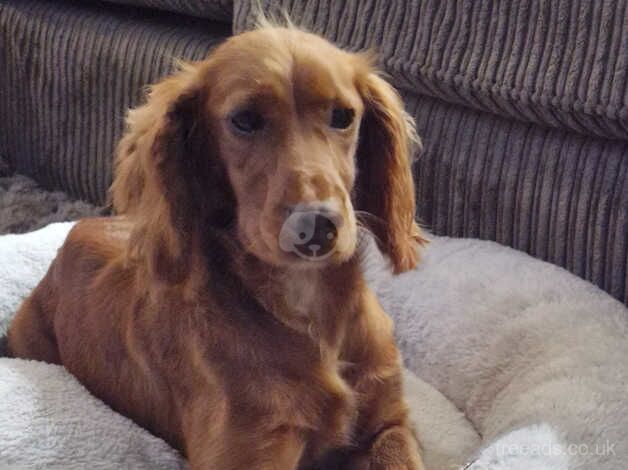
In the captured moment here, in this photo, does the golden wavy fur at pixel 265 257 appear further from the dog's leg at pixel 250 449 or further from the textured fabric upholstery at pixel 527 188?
the textured fabric upholstery at pixel 527 188

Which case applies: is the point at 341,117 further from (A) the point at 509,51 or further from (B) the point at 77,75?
(B) the point at 77,75

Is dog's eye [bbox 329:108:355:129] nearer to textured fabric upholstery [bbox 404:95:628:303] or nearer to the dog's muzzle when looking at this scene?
the dog's muzzle

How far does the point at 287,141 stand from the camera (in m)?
1.10

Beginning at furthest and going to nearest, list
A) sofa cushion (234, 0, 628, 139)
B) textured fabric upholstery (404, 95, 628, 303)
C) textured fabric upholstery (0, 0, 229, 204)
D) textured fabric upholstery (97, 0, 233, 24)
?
textured fabric upholstery (0, 0, 229, 204), textured fabric upholstery (97, 0, 233, 24), textured fabric upholstery (404, 95, 628, 303), sofa cushion (234, 0, 628, 139)

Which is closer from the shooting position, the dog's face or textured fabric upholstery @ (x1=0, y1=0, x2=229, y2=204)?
the dog's face

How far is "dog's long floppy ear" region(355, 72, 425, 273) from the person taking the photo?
4.25 ft

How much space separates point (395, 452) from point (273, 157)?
1.48 feet

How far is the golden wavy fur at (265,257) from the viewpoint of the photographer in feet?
3.64

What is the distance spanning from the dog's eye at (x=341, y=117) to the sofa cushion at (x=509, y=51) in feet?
1.55

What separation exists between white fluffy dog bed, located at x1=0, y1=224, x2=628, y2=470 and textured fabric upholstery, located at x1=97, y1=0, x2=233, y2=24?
70cm

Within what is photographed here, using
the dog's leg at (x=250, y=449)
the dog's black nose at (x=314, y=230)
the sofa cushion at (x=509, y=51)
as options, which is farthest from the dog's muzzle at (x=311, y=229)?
the sofa cushion at (x=509, y=51)

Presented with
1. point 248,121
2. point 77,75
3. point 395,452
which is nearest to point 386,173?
point 248,121

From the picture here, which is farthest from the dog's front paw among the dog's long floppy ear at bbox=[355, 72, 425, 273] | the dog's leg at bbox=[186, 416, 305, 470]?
the dog's long floppy ear at bbox=[355, 72, 425, 273]

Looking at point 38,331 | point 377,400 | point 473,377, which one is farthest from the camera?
point 38,331
